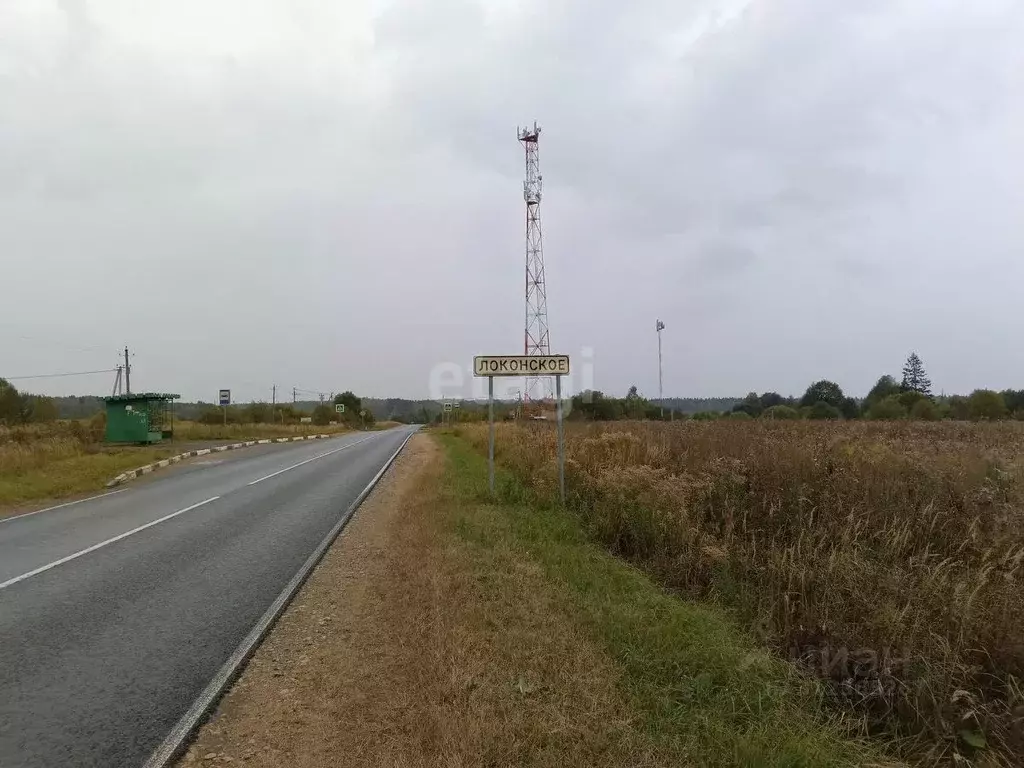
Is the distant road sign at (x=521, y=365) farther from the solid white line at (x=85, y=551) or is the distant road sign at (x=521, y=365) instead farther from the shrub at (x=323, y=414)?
the shrub at (x=323, y=414)

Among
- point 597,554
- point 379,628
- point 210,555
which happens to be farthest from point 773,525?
point 210,555

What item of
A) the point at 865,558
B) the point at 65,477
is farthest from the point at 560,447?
the point at 65,477

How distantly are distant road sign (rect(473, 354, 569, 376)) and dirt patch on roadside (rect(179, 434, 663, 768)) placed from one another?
4.74 m

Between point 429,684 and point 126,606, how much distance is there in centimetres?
374

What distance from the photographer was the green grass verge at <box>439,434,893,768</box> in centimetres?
337

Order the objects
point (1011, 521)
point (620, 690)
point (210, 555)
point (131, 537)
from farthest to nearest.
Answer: point (131, 537) → point (210, 555) → point (1011, 521) → point (620, 690)

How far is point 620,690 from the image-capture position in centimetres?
404

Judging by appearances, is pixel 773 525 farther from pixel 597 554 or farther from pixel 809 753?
pixel 809 753

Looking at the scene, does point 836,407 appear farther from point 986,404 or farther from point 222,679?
point 222,679

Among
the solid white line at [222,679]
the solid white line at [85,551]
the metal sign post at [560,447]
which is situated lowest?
the solid white line at [85,551]

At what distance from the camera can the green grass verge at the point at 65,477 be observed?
575 inches

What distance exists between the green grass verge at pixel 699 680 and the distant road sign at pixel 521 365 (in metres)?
4.63

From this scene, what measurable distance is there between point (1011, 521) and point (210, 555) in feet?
30.1

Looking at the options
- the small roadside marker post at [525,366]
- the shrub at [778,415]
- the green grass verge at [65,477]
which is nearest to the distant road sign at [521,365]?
the small roadside marker post at [525,366]
